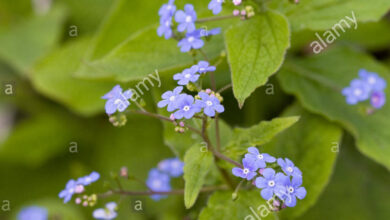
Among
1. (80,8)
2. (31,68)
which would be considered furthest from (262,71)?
(80,8)

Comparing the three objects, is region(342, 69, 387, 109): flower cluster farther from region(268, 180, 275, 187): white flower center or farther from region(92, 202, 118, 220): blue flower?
region(92, 202, 118, 220): blue flower

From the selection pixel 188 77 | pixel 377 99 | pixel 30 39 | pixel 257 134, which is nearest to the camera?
pixel 188 77

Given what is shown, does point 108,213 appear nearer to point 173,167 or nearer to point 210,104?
point 173,167

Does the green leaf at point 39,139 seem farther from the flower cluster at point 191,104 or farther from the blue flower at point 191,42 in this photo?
the flower cluster at point 191,104

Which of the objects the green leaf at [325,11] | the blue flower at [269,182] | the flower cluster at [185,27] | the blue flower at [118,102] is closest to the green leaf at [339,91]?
the green leaf at [325,11]

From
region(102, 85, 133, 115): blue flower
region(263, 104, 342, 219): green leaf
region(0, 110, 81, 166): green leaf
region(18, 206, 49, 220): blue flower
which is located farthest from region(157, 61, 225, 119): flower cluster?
region(0, 110, 81, 166): green leaf

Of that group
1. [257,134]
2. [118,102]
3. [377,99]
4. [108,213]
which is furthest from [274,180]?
[377,99]

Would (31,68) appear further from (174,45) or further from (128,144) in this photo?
(174,45)
